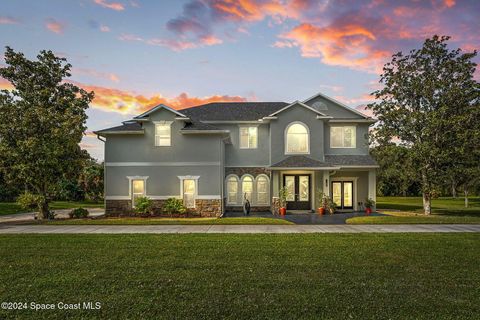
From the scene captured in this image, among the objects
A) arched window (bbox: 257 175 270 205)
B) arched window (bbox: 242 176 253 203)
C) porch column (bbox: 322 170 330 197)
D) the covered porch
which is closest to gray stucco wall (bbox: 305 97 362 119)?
the covered porch

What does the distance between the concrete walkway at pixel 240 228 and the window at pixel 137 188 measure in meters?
4.93

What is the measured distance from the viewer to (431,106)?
63.2ft

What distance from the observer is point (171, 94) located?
75.2ft

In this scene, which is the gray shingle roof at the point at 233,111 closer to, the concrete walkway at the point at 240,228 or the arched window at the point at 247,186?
the arched window at the point at 247,186

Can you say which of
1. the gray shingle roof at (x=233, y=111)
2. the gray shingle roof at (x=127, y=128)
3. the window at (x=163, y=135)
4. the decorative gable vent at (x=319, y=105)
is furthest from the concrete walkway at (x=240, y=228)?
the decorative gable vent at (x=319, y=105)

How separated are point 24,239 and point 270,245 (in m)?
9.19

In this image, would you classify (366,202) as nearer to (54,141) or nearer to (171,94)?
(171,94)

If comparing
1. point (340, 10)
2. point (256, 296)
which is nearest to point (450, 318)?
point (256, 296)

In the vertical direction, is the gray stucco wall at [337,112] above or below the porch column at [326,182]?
above

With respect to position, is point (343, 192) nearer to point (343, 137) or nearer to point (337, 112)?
point (343, 137)

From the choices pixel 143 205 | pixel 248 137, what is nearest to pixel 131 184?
pixel 143 205

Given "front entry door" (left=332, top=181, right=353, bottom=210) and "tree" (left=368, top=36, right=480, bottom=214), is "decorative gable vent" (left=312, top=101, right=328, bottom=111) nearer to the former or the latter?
"tree" (left=368, top=36, right=480, bottom=214)

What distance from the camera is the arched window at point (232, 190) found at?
73.2 feet

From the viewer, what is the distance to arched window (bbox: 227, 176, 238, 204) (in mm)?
Answer: 22297
